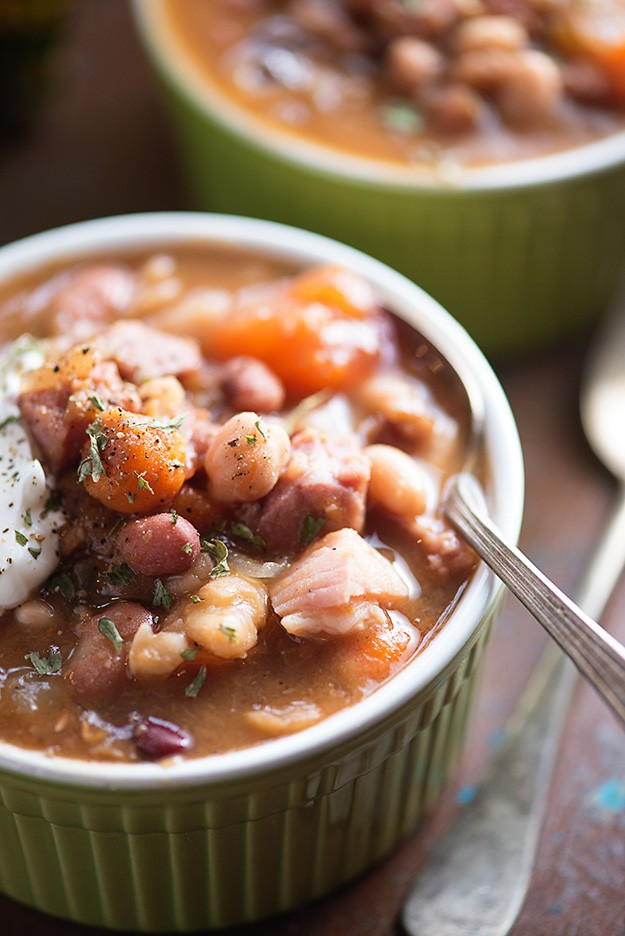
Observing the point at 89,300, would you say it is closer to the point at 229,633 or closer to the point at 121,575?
the point at 121,575

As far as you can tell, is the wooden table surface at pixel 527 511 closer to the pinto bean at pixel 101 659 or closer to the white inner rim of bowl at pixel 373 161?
the white inner rim of bowl at pixel 373 161

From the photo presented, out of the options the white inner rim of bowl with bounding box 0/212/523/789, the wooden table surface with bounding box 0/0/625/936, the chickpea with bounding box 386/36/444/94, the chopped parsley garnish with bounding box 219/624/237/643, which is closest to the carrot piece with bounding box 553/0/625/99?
the chickpea with bounding box 386/36/444/94

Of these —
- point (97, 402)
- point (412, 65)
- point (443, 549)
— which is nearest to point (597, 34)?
point (412, 65)

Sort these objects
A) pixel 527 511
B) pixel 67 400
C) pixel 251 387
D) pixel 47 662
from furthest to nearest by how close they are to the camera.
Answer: pixel 527 511 < pixel 251 387 < pixel 67 400 < pixel 47 662

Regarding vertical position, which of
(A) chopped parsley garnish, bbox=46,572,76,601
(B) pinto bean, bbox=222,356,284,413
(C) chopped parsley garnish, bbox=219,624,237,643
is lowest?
(A) chopped parsley garnish, bbox=46,572,76,601

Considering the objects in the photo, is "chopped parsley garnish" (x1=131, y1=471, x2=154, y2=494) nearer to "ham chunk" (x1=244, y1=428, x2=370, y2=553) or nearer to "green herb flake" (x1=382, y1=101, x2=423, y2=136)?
"ham chunk" (x1=244, y1=428, x2=370, y2=553)

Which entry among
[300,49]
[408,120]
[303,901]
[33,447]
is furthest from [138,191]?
[303,901]
